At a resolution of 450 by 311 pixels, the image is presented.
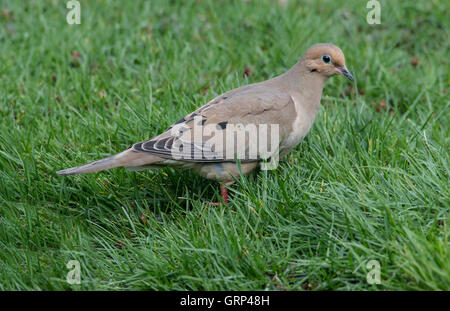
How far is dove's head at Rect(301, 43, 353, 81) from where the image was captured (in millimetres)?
4121

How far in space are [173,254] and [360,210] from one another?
→ 3.44ft

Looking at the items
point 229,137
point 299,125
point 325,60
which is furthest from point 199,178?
point 325,60

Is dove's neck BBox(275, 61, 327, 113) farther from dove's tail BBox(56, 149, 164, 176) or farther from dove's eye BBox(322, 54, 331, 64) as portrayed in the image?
dove's tail BBox(56, 149, 164, 176)

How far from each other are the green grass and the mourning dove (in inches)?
7.5

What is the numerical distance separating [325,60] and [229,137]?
937mm

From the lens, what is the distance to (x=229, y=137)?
3.81m

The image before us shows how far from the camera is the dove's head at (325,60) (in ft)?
13.5

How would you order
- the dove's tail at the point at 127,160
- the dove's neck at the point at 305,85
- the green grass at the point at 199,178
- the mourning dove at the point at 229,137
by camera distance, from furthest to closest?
the dove's neck at the point at 305,85 < the mourning dove at the point at 229,137 < the dove's tail at the point at 127,160 < the green grass at the point at 199,178

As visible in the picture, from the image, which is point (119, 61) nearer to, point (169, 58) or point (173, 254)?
point (169, 58)

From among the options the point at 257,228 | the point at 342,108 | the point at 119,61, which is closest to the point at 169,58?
the point at 119,61

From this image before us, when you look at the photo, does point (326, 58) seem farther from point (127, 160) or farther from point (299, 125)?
point (127, 160)

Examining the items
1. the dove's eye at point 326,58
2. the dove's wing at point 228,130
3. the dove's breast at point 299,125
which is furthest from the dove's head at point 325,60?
the dove's wing at point 228,130

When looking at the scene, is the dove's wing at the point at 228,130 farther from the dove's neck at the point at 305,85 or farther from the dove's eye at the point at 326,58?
the dove's eye at the point at 326,58

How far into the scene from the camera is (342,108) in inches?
193
